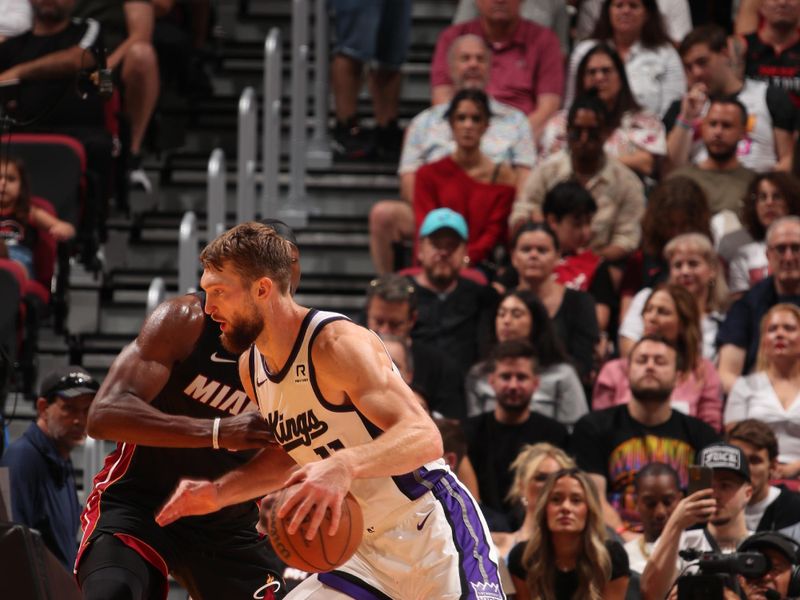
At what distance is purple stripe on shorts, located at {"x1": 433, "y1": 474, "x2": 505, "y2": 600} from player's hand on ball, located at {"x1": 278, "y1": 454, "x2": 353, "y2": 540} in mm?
671

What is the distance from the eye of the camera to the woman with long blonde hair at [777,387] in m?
7.86

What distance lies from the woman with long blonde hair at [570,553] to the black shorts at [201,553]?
1.31m

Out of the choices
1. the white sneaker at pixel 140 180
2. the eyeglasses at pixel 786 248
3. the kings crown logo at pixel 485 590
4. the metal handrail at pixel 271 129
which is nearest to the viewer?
the kings crown logo at pixel 485 590

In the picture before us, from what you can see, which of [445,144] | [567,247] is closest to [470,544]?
[567,247]

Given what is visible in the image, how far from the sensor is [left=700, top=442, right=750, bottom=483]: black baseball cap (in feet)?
22.3

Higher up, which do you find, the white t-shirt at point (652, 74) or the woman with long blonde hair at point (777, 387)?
the white t-shirt at point (652, 74)

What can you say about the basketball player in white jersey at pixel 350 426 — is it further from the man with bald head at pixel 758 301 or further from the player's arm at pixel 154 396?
the man with bald head at pixel 758 301

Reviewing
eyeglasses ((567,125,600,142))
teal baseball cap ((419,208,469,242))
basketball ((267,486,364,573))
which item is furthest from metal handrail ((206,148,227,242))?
basketball ((267,486,364,573))

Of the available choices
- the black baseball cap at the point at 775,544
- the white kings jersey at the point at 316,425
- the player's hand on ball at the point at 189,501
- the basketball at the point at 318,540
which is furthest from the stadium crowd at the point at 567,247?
the basketball at the point at 318,540

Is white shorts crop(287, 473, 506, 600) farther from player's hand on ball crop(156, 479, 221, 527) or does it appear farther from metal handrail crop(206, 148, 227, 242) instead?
metal handrail crop(206, 148, 227, 242)

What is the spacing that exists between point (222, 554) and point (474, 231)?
4151 mm

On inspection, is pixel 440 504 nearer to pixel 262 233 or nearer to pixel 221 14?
pixel 262 233

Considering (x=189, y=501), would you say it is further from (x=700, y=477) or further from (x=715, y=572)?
(x=700, y=477)

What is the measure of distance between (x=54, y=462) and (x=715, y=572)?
3.00 metres
